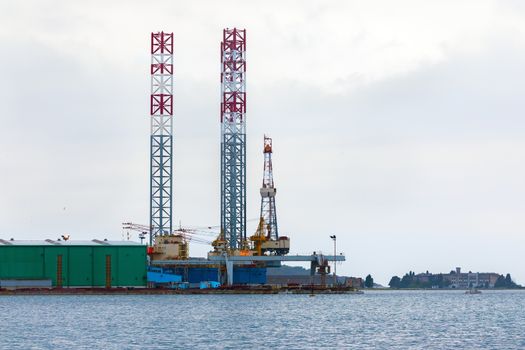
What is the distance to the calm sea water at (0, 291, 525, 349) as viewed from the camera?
9869 centimetres

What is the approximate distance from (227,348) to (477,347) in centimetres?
1911

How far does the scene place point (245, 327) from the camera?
382 feet

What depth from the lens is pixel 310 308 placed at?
158m

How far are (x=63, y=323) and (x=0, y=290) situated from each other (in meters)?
77.7

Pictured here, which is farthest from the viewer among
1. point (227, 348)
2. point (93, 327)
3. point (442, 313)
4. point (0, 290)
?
point (0, 290)

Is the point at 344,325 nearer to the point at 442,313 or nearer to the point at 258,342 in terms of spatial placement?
the point at 258,342

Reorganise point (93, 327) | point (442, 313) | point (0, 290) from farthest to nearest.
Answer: point (0, 290) < point (442, 313) < point (93, 327)

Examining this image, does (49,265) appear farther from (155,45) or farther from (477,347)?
(477,347)

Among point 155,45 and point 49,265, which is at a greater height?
point 155,45

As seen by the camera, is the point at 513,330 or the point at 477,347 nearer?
the point at 477,347

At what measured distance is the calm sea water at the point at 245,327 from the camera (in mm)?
98688

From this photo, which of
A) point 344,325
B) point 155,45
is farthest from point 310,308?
point 155,45

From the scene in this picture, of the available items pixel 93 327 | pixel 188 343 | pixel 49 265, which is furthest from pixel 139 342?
pixel 49 265

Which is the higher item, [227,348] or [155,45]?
[155,45]
